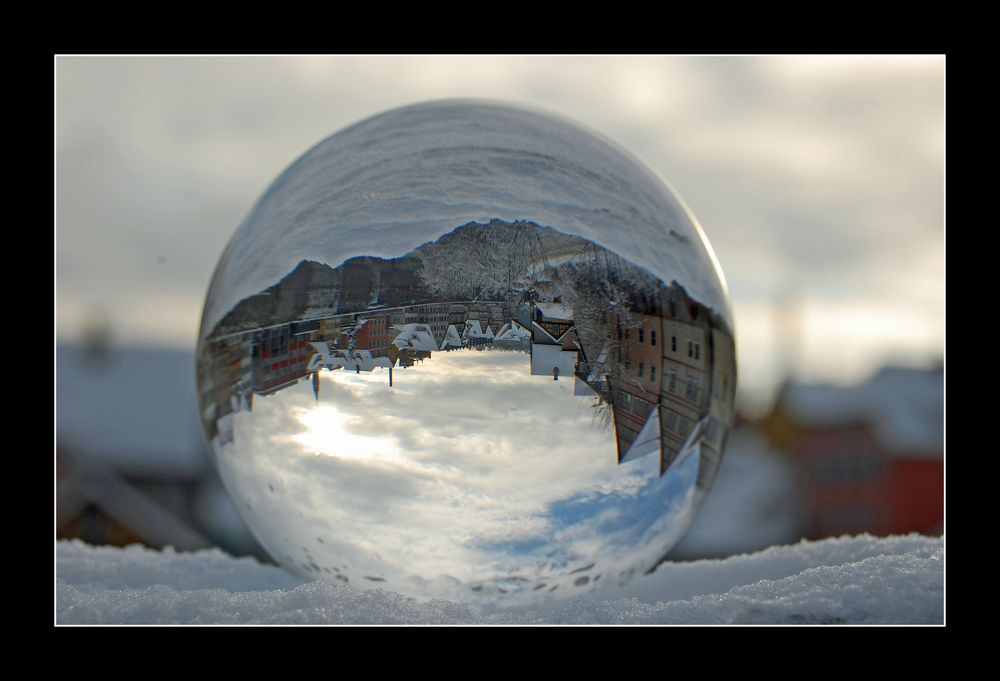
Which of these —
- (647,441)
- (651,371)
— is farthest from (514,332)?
(647,441)

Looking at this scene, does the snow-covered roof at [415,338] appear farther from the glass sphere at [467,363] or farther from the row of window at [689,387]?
the row of window at [689,387]

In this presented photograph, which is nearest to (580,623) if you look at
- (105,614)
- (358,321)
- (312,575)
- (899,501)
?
(312,575)

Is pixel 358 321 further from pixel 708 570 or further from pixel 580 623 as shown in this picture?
pixel 708 570

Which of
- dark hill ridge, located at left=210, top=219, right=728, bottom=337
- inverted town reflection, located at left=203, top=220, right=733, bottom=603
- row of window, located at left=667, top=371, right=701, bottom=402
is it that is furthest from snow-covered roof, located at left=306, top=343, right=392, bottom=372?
row of window, located at left=667, top=371, right=701, bottom=402

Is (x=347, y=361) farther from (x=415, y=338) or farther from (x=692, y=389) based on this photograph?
(x=692, y=389)

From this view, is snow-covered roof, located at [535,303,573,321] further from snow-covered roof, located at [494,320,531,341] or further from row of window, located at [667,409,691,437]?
row of window, located at [667,409,691,437]
